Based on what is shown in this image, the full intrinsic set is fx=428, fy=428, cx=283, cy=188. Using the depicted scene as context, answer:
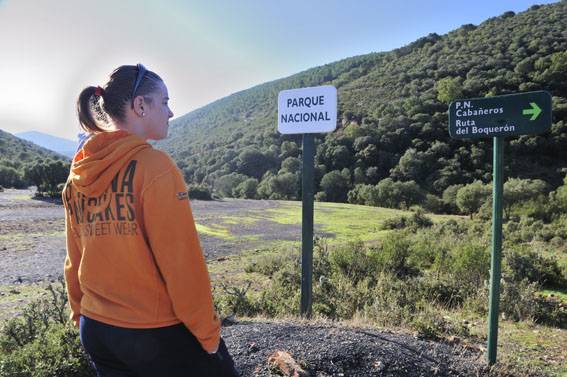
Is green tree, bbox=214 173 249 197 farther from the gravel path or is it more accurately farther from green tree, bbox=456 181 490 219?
the gravel path

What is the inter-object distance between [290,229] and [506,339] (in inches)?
523

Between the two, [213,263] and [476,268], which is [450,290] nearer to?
[476,268]

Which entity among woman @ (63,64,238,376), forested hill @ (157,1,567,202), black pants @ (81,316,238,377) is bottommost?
black pants @ (81,316,238,377)

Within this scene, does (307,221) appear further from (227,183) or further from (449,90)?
(449,90)

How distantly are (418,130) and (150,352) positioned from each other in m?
56.5

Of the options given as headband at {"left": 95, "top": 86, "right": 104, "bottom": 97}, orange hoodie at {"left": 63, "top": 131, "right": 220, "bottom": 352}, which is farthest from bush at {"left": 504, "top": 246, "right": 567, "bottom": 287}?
headband at {"left": 95, "top": 86, "right": 104, "bottom": 97}

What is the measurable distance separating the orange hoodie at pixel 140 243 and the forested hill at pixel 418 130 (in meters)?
43.6

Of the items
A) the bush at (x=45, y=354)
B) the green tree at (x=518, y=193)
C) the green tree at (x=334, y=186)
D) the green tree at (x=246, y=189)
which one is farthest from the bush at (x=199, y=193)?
the bush at (x=45, y=354)

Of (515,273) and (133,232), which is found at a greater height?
(133,232)

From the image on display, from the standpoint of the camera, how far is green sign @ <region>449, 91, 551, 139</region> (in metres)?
3.21

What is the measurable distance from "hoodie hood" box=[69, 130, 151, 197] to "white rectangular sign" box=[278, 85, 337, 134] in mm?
2643

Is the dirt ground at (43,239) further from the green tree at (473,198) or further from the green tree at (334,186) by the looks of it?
the green tree at (334,186)

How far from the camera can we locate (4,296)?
22.6ft

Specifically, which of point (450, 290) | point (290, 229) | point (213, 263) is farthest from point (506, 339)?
point (290, 229)
